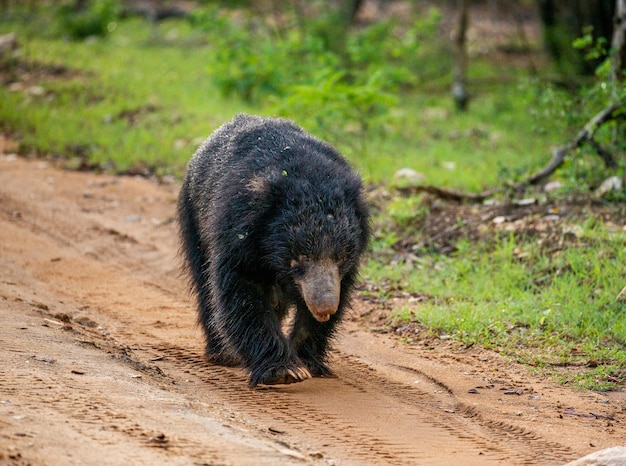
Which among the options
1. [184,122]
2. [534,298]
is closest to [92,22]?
[184,122]

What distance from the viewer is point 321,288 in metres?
4.71

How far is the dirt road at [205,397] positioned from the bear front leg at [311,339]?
0.13 m

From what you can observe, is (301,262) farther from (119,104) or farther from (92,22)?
(92,22)

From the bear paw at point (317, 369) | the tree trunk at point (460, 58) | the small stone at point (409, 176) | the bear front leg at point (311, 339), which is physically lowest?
the bear paw at point (317, 369)

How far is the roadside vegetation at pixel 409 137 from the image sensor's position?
645 cm

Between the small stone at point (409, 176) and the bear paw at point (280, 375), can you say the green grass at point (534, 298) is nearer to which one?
the bear paw at point (280, 375)

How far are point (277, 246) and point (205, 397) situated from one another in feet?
2.94

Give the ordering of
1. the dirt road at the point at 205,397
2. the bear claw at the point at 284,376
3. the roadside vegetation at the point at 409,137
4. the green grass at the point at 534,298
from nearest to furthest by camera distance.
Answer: the dirt road at the point at 205,397 → the bear claw at the point at 284,376 → the green grass at the point at 534,298 → the roadside vegetation at the point at 409,137

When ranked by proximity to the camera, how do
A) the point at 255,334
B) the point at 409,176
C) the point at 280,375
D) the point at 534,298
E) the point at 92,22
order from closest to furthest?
1. the point at 280,375
2. the point at 255,334
3. the point at 534,298
4. the point at 409,176
5. the point at 92,22

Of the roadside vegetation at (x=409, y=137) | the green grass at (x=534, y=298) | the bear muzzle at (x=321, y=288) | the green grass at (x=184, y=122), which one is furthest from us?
the green grass at (x=184, y=122)

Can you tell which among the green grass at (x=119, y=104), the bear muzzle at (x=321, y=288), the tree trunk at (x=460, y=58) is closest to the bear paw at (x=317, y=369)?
the bear muzzle at (x=321, y=288)

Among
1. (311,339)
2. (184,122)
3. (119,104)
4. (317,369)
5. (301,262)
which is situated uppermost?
(119,104)

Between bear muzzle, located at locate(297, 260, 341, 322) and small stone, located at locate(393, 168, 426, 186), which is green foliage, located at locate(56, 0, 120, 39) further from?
bear muzzle, located at locate(297, 260, 341, 322)

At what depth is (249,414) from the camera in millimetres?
4523
